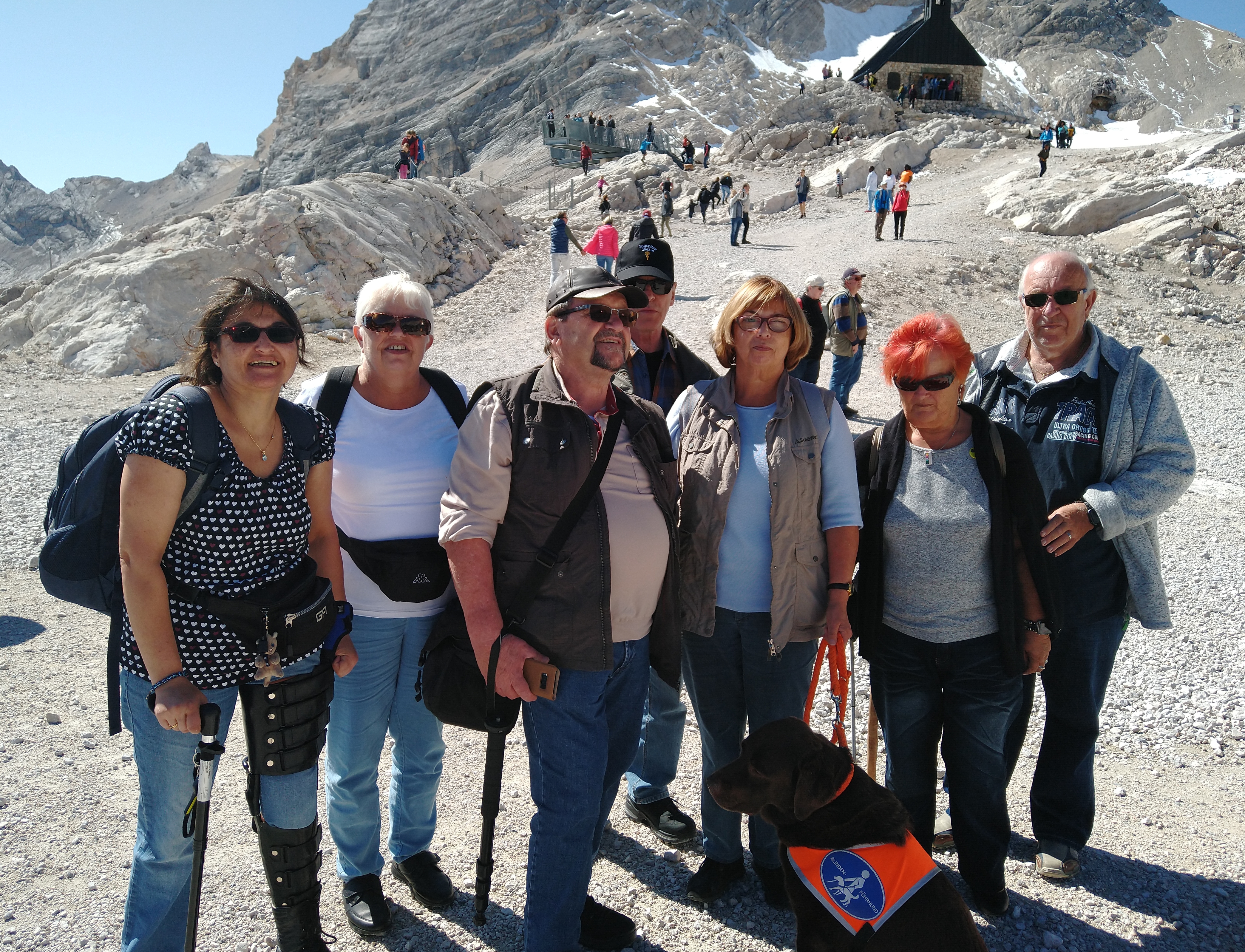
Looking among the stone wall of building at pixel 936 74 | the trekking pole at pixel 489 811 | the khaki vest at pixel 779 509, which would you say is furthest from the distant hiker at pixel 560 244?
the stone wall of building at pixel 936 74

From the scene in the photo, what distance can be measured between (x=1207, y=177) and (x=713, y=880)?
27.1 metres

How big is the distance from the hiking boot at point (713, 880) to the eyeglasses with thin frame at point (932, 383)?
198 cm

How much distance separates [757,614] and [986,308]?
48.7 ft

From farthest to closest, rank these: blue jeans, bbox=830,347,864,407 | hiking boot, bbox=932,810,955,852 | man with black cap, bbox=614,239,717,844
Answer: blue jeans, bbox=830,347,864,407 < man with black cap, bbox=614,239,717,844 < hiking boot, bbox=932,810,955,852

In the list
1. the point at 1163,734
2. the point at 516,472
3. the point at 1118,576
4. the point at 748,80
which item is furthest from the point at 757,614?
the point at 748,80

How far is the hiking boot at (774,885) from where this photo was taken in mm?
3002

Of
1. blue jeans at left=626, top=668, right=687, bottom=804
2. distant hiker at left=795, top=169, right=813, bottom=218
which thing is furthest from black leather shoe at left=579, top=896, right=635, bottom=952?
distant hiker at left=795, top=169, right=813, bottom=218

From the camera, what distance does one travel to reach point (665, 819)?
3.44 metres

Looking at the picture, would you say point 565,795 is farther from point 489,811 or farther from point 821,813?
point 821,813

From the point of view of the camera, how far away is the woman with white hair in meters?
2.76

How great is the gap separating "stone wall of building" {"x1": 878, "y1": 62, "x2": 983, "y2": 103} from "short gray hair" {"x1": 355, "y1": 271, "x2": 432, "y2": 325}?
194 ft

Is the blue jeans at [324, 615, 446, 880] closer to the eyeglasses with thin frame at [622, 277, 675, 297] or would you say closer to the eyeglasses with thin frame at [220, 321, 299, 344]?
the eyeglasses with thin frame at [220, 321, 299, 344]

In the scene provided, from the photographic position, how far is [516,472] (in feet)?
7.95

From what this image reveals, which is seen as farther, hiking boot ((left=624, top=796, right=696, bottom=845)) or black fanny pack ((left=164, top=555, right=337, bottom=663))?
hiking boot ((left=624, top=796, right=696, bottom=845))
